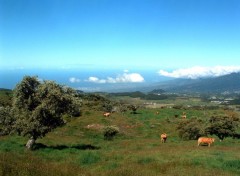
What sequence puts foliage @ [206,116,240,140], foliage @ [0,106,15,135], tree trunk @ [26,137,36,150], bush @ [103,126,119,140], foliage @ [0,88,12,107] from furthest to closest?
foliage @ [0,88,12,107] < bush @ [103,126,119,140] < foliage @ [206,116,240,140] < foliage @ [0,106,15,135] < tree trunk @ [26,137,36,150]

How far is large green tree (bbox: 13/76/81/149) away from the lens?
28344 mm

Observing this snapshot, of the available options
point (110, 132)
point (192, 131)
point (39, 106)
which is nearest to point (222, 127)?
point (192, 131)

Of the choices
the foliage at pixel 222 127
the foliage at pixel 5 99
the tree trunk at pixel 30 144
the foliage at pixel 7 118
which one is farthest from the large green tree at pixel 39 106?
the foliage at pixel 5 99

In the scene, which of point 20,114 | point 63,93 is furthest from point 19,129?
point 63,93

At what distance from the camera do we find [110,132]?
43875mm

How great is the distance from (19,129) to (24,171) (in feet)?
55.0

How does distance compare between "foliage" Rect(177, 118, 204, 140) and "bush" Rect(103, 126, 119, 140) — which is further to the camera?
"bush" Rect(103, 126, 119, 140)

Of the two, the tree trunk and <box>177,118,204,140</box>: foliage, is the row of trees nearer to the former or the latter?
the tree trunk

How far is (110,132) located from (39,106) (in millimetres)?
17286

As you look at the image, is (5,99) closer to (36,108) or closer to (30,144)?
(30,144)

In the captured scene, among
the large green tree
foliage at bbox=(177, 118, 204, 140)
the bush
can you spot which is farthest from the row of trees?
foliage at bbox=(177, 118, 204, 140)

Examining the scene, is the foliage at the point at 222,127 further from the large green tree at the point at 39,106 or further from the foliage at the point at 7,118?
the foliage at the point at 7,118

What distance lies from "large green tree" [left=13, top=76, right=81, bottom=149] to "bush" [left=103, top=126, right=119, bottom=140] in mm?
14315

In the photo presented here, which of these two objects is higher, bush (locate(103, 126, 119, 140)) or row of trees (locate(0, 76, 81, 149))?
row of trees (locate(0, 76, 81, 149))
